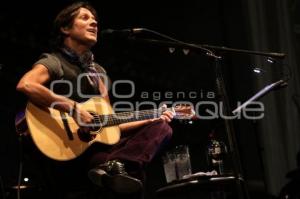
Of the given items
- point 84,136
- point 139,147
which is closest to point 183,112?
point 139,147

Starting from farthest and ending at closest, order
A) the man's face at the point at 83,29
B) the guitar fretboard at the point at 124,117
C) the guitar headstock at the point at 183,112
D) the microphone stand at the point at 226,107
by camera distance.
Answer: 1. the guitar headstock at the point at 183,112
2. the man's face at the point at 83,29
3. the guitar fretboard at the point at 124,117
4. the microphone stand at the point at 226,107

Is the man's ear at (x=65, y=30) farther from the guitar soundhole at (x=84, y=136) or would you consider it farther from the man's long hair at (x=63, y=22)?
the guitar soundhole at (x=84, y=136)

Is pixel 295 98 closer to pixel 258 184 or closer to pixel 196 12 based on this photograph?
pixel 258 184

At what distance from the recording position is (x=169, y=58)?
4.48m

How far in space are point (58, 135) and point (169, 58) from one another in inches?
83.0

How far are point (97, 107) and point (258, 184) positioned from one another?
2.15 meters

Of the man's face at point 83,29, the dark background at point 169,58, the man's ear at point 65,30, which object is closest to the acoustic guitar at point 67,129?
the man's face at point 83,29

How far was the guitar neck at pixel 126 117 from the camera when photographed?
9.14ft

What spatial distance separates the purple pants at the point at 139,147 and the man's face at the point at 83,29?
0.71 meters

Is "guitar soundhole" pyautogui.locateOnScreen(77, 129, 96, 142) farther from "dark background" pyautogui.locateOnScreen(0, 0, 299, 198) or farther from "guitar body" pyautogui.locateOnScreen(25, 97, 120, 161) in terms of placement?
"dark background" pyautogui.locateOnScreen(0, 0, 299, 198)

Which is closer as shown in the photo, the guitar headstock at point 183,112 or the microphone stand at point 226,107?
the microphone stand at point 226,107

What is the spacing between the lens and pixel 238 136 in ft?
14.9

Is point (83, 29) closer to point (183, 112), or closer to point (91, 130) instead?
point (91, 130)

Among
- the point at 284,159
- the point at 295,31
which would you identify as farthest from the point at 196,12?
the point at 284,159
